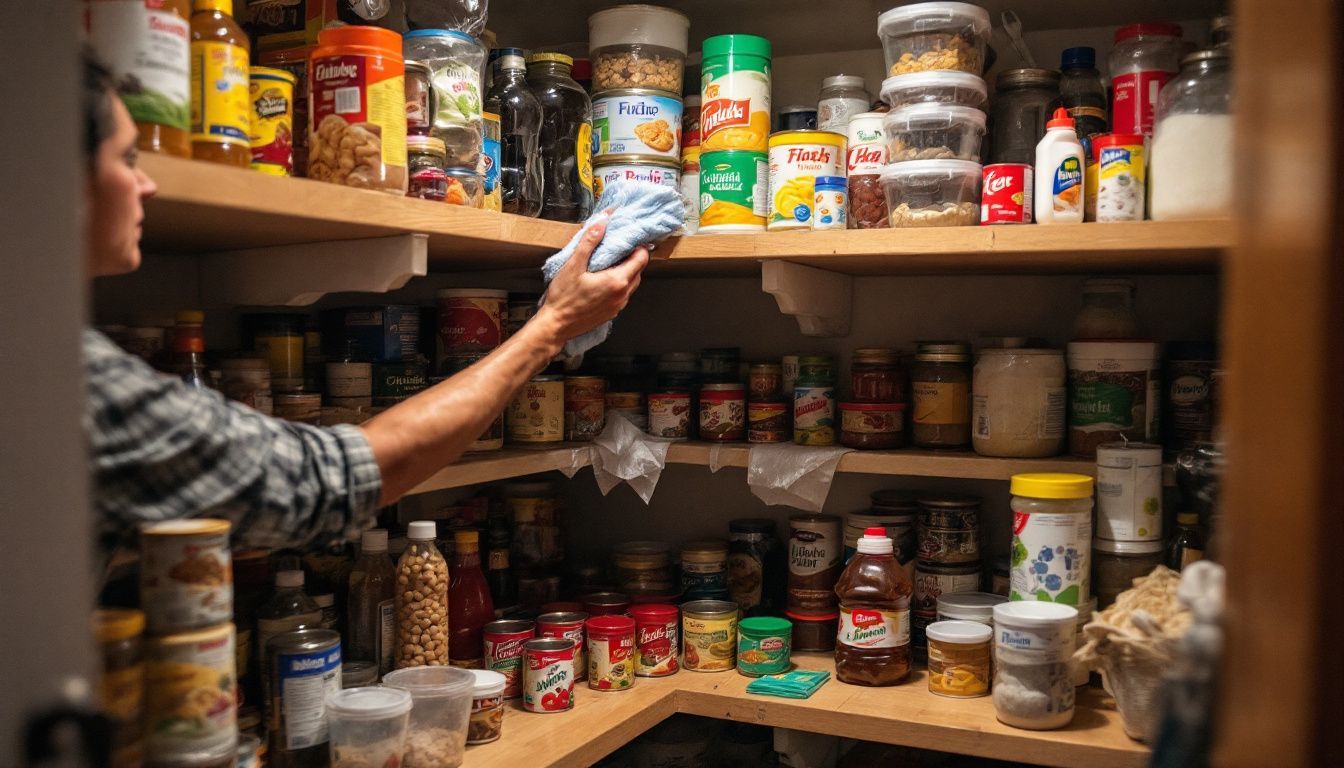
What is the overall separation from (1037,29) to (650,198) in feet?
2.38

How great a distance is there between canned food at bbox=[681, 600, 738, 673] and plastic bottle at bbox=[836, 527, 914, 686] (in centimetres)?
19

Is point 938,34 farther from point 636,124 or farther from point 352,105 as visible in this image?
point 352,105

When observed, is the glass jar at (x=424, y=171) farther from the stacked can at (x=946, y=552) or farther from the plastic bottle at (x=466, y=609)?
the stacked can at (x=946, y=552)

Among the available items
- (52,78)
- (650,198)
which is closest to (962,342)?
(650,198)

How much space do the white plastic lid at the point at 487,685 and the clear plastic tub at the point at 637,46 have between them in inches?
35.1

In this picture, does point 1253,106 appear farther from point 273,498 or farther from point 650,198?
point 650,198

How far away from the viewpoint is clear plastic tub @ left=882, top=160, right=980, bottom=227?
60.9 inches

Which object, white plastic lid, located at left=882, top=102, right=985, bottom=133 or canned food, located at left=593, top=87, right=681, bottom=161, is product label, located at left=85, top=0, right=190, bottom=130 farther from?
white plastic lid, located at left=882, top=102, right=985, bottom=133

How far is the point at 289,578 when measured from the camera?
54.5 inches

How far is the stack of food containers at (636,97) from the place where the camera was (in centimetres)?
170

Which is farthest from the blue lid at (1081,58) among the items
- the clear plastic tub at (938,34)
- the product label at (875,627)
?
the product label at (875,627)

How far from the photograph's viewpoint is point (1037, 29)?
1.81 m

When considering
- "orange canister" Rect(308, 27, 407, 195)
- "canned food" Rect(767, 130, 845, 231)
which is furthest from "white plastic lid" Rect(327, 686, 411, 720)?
"canned food" Rect(767, 130, 845, 231)

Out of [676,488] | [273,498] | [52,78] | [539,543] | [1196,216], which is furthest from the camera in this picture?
[676,488]
